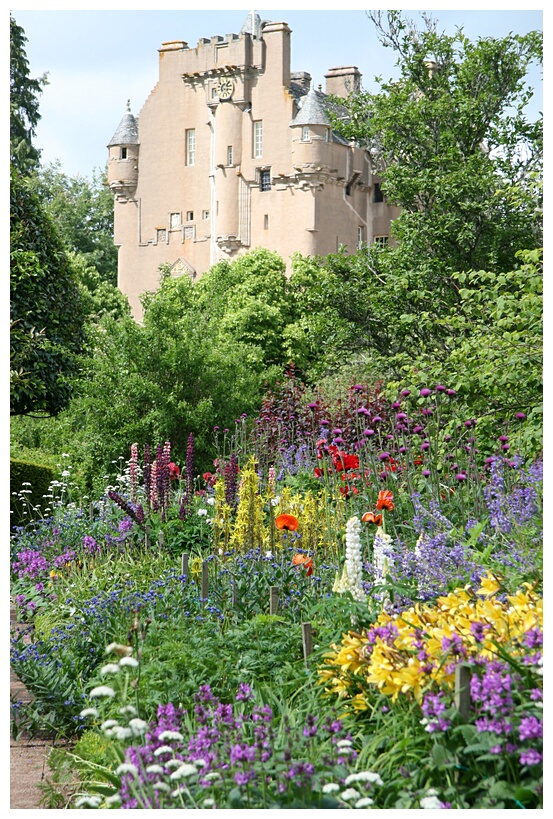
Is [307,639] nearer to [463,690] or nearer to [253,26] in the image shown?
[463,690]

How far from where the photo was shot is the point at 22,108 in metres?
31.9

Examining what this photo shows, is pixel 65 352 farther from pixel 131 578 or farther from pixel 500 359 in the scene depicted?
pixel 500 359

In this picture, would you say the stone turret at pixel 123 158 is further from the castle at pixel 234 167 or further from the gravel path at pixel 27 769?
the gravel path at pixel 27 769

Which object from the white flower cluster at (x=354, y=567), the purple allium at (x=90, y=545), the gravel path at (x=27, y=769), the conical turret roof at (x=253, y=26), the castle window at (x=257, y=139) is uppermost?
the conical turret roof at (x=253, y=26)

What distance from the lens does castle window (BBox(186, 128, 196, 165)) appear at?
30.4 meters

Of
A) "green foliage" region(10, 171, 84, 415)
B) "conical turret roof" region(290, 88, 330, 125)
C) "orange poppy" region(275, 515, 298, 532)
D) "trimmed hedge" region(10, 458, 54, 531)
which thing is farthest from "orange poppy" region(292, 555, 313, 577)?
"conical turret roof" region(290, 88, 330, 125)

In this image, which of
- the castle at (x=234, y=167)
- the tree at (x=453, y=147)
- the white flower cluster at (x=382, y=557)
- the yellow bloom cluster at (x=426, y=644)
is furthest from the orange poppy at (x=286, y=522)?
the castle at (x=234, y=167)

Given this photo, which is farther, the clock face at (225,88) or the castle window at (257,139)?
the castle window at (257,139)

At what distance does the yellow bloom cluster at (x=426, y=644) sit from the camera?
10.1 feet

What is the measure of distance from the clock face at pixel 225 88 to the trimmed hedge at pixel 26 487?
2105 cm

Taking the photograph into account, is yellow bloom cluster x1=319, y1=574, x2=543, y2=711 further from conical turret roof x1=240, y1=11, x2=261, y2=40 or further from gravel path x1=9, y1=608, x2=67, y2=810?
conical turret roof x1=240, y1=11, x2=261, y2=40

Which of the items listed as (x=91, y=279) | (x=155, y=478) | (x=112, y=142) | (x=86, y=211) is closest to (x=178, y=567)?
(x=155, y=478)

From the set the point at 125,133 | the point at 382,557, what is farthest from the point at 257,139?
the point at 382,557

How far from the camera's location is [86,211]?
3819cm
